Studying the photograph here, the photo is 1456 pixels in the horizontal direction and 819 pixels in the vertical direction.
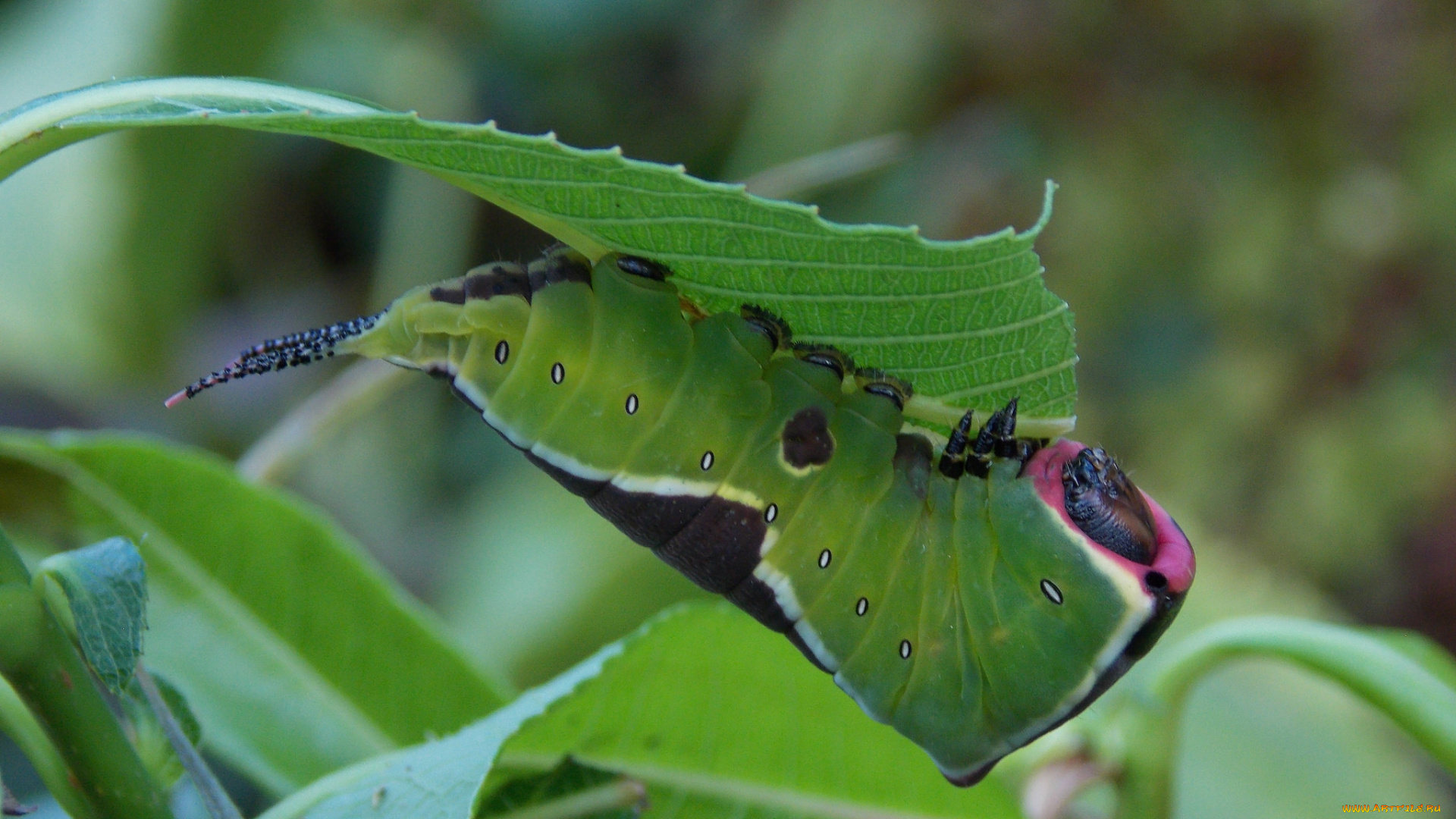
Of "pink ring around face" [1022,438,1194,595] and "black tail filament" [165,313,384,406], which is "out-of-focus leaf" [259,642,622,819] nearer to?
"black tail filament" [165,313,384,406]

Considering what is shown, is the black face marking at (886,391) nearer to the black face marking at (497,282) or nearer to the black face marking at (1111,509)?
the black face marking at (1111,509)

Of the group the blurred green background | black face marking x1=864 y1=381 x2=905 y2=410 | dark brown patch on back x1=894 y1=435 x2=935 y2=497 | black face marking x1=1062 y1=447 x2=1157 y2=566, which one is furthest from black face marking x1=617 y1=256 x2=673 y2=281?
the blurred green background

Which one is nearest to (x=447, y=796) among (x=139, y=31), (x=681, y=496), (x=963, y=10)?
(x=681, y=496)

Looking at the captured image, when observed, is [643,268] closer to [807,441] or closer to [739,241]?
[739,241]

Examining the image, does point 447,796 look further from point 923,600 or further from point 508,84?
point 508,84

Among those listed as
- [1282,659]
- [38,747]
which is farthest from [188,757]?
[1282,659]

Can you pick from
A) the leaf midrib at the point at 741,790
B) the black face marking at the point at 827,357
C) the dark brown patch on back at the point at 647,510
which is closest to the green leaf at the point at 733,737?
the leaf midrib at the point at 741,790
